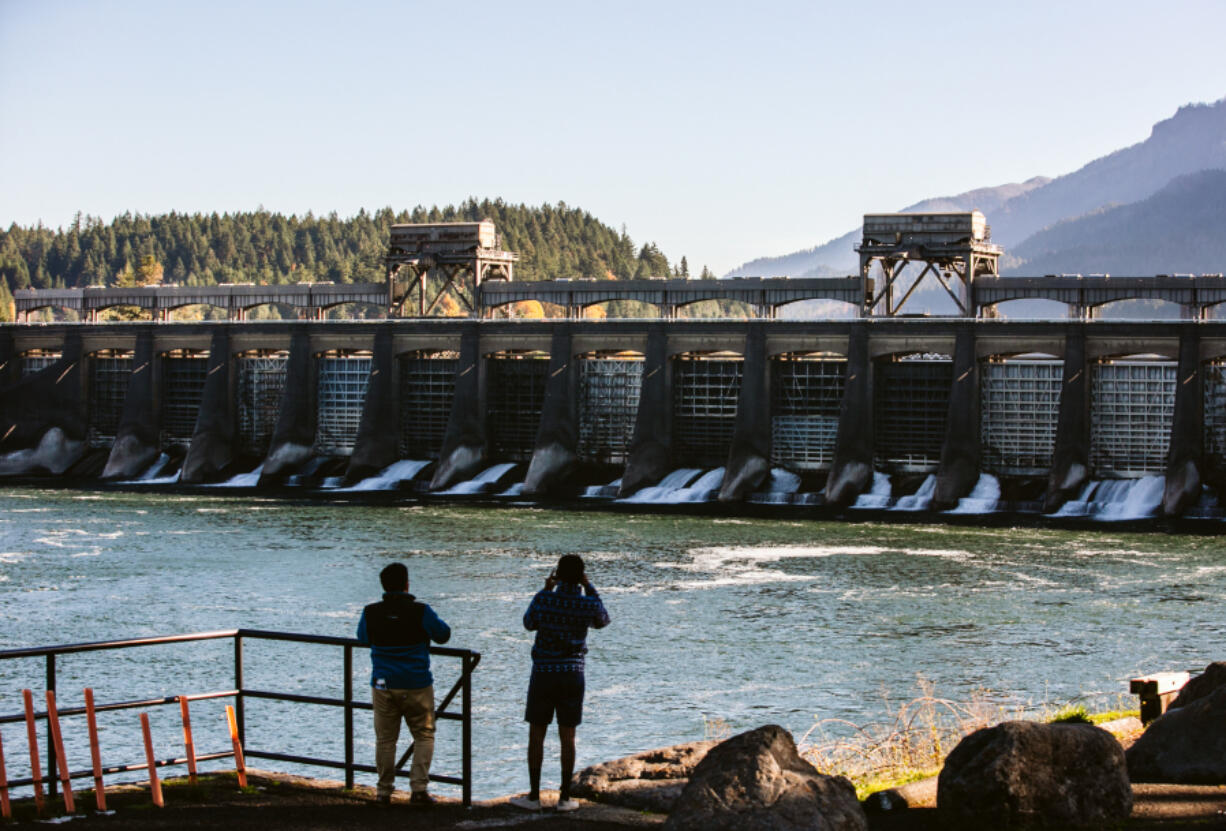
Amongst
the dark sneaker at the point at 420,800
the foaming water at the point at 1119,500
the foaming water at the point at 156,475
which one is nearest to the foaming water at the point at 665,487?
the foaming water at the point at 1119,500

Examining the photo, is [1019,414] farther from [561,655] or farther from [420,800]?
[420,800]

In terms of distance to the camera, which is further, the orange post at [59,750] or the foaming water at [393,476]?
the foaming water at [393,476]

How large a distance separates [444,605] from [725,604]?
6.26 meters

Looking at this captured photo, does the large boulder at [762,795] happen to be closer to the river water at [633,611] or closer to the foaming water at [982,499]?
the river water at [633,611]

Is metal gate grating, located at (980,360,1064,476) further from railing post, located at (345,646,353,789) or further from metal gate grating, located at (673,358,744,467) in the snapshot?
railing post, located at (345,646,353,789)

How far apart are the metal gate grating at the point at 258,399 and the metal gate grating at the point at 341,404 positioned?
7.96ft

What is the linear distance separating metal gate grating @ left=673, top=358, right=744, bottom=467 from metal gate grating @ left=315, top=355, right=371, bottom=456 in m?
15.1

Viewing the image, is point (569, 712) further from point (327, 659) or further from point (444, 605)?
point (444, 605)

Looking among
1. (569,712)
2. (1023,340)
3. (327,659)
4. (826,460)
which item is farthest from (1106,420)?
(569,712)

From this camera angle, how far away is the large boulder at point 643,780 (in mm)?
12906

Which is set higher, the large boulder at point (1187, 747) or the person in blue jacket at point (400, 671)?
the person in blue jacket at point (400, 671)

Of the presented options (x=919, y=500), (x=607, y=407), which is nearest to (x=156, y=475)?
(x=607, y=407)

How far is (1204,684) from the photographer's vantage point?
14.2 m

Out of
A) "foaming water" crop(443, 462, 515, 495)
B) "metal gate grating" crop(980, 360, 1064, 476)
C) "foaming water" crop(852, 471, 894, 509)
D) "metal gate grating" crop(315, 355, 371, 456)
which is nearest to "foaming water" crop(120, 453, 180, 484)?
"metal gate grating" crop(315, 355, 371, 456)
